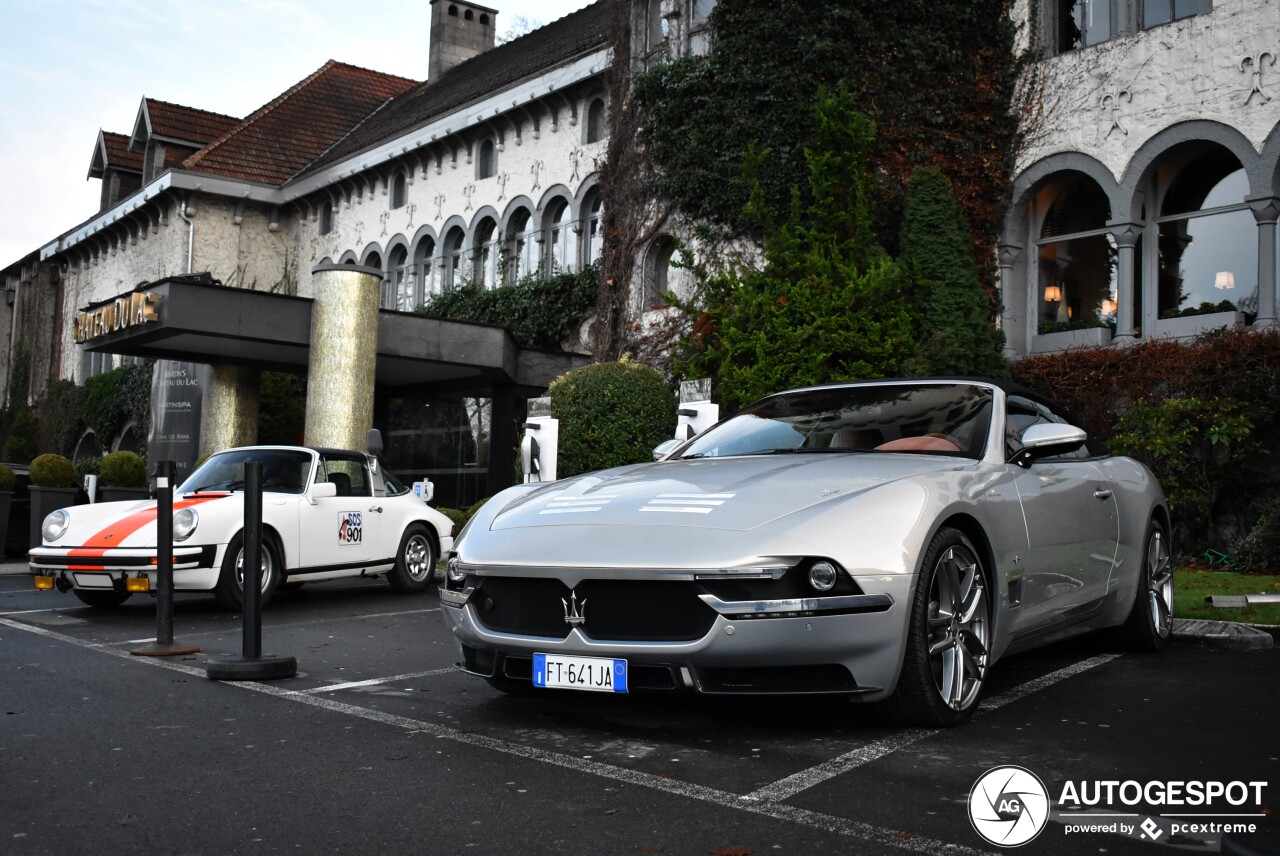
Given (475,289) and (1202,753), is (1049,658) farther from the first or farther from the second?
(475,289)

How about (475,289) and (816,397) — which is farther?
(475,289)

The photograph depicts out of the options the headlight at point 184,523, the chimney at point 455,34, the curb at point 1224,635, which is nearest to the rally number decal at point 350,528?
the headlight at point 184,523

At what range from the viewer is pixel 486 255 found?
1121 inches

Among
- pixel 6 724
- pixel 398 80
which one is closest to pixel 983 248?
pixel 6 724

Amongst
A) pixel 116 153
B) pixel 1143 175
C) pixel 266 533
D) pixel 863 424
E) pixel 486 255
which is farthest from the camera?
pixel 116 153

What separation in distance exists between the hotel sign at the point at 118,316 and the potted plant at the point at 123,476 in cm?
222

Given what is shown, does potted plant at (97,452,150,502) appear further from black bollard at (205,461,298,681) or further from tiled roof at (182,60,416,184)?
black bollard at (205,461,298,681)

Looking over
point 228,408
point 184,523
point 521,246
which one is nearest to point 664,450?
point 184,523

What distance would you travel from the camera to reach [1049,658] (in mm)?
6988

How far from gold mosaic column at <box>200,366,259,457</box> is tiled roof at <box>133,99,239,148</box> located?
1801 cm

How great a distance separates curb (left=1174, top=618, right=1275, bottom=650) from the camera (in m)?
7.41

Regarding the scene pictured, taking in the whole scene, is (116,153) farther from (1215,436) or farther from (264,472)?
(1215,436)

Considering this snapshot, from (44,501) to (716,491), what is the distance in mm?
15909

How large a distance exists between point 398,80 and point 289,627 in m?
34.0
